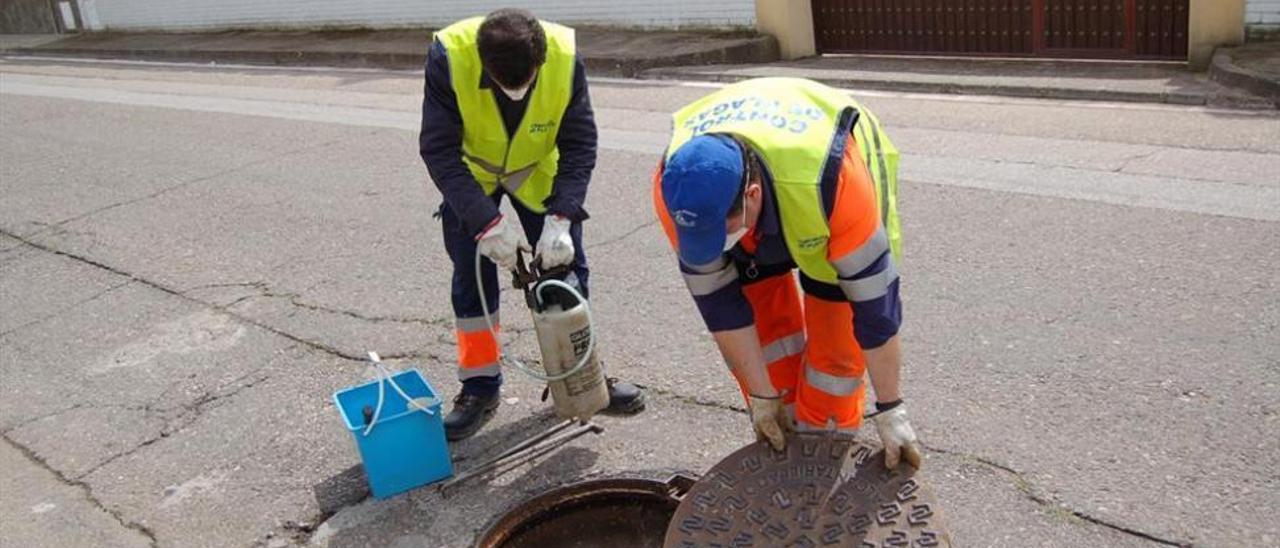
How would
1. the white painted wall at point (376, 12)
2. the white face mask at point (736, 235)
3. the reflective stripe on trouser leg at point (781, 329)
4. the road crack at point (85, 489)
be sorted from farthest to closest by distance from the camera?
the white painted wall at point (376, 12), the road crack at point (85, 489), the reflective stripe on trouser leg at point (781, 329), the white face mask at point (736, 235)

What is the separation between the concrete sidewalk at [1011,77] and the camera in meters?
7.62

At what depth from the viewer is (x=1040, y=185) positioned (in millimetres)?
5816

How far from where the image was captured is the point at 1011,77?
8641 millimetres

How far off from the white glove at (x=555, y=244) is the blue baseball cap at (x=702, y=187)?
0.95 metres

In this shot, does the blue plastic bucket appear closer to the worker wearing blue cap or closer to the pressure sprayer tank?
the pressure sprayer tank

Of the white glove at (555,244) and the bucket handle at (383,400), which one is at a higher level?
the white glove at (555,244)

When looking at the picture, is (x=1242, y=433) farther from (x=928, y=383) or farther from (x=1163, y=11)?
(x=1163, y=11)

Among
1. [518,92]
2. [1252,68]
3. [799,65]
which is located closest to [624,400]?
[518,92]

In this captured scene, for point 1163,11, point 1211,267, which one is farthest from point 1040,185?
point 1163,11

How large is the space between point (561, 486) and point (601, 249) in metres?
2.48

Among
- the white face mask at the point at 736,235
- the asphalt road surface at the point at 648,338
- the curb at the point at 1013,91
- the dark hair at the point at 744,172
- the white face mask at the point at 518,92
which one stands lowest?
the asphalt road surface at the point at 648,338

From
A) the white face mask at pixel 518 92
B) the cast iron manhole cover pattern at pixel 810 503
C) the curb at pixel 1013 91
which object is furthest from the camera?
the curb at pixel 1013 91

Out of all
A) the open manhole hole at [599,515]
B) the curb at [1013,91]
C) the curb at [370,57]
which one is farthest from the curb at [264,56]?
the open manhole hole at [599,515]

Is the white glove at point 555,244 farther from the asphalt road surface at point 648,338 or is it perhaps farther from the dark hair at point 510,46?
the asphalt road surface at point 648,338
